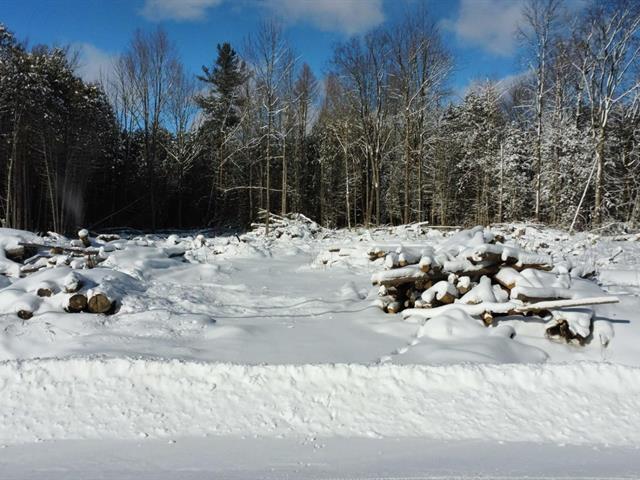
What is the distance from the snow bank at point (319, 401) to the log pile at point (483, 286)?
1.79 m

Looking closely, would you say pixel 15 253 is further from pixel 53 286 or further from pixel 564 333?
pixel 564 333

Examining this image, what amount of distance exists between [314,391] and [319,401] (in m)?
0.13

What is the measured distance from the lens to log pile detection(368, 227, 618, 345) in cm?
638

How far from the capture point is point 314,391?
437cm

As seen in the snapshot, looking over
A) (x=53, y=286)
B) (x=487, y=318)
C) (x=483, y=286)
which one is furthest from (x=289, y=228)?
(x=487, y=318)

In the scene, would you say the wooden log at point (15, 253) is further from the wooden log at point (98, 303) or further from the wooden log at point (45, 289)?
the wooden log at point (98, 303)

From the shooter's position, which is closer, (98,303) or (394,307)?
(98,303)

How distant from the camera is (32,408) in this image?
4.14 meters

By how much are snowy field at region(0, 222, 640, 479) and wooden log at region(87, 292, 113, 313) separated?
6 centimetres

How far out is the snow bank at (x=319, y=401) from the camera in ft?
12.9

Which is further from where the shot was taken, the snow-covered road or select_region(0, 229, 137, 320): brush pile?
select_region(0, 229, 137, 320): brush pile

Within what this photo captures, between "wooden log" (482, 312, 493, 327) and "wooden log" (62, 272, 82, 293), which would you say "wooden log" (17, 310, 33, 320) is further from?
"wooden log" (482, 312, 493, 327)

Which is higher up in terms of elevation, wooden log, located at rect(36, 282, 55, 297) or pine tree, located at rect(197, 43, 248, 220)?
pine tree, located at rect(197, 43, 248, 220)

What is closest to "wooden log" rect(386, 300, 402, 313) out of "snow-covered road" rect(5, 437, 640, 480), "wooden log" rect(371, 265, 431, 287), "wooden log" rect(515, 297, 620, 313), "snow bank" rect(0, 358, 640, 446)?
"wooden log" rect(371, 265, 431, 287)
